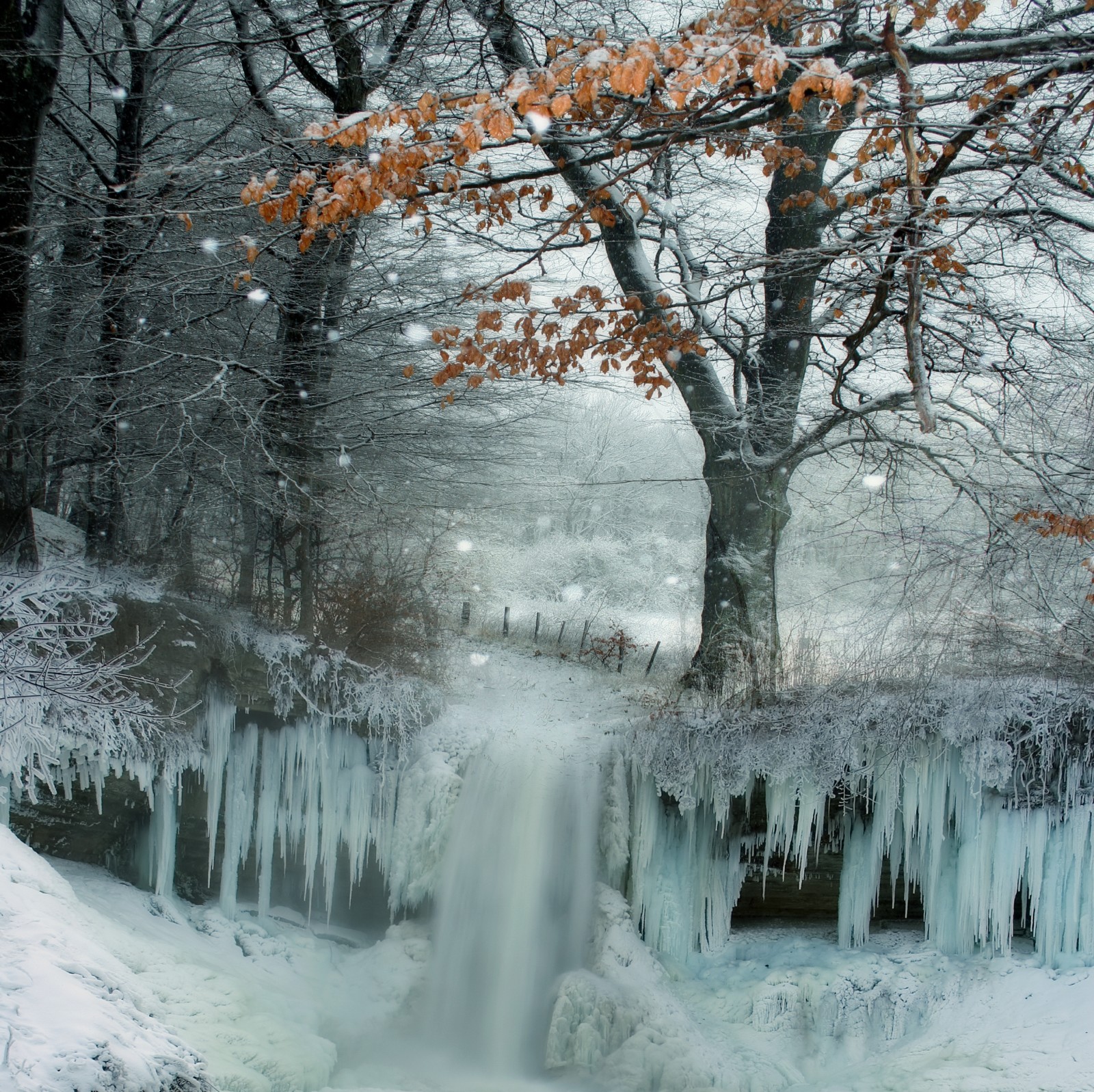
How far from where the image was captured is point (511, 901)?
825 centimetres

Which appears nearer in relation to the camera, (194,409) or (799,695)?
(799,695)

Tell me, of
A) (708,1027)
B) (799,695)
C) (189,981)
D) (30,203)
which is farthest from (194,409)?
(708,1027)

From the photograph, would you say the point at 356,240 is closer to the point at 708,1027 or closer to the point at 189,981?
the point at 189,981

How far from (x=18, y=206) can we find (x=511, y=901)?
759 cm

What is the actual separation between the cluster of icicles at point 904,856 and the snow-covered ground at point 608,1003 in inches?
9.8

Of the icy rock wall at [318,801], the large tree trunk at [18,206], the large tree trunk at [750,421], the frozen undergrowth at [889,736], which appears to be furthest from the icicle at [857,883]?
the large tree trunk at [18,206]

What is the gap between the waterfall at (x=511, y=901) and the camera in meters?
7.82

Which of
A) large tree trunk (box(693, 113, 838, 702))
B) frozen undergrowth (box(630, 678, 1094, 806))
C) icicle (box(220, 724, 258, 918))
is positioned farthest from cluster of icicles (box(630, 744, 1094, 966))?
icicle (box(220, 724, 258, 918))

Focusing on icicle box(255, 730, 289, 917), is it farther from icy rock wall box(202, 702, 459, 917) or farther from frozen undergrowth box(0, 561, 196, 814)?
frozen undergrowth box(0, 561, 196, 814)

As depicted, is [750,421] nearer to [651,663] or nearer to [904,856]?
[904,856]

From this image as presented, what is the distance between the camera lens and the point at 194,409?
939 cm

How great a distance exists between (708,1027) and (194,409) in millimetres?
7699

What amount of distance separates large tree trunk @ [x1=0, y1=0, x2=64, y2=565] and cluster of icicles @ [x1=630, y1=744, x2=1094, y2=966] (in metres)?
6.21

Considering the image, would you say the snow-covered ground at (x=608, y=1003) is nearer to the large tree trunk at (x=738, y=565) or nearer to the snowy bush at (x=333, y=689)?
the snowy bush at (x=333, y=689)
